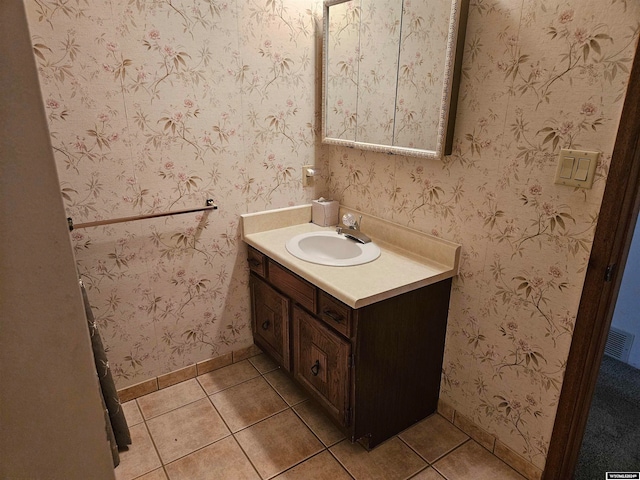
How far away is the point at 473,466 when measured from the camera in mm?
1659

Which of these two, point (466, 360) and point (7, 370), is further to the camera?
point (466, 360)

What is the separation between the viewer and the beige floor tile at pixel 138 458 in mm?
1635

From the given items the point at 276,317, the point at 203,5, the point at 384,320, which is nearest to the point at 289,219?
the point at 276,317

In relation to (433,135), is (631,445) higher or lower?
lower

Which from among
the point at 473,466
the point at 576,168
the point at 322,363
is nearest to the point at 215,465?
the point at 322,363

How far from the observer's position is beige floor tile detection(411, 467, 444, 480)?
5.28 feet

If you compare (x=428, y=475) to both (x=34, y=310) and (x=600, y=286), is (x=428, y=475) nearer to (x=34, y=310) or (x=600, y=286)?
(x=600, y=286)

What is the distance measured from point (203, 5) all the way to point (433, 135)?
3.64 feet

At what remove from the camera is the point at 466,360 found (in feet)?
5.75

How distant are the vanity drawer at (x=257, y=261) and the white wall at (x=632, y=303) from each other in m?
1.94

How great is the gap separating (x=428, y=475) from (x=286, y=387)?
0.80 meters

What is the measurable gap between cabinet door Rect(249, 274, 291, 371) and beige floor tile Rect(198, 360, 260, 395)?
15cm

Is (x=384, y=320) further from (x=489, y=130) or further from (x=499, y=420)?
(x=489, y=130)

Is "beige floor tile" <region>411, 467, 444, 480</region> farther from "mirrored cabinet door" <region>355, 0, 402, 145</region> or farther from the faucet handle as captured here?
"mirrored cabinet door" <region>355, 0, 402, 145</region>
